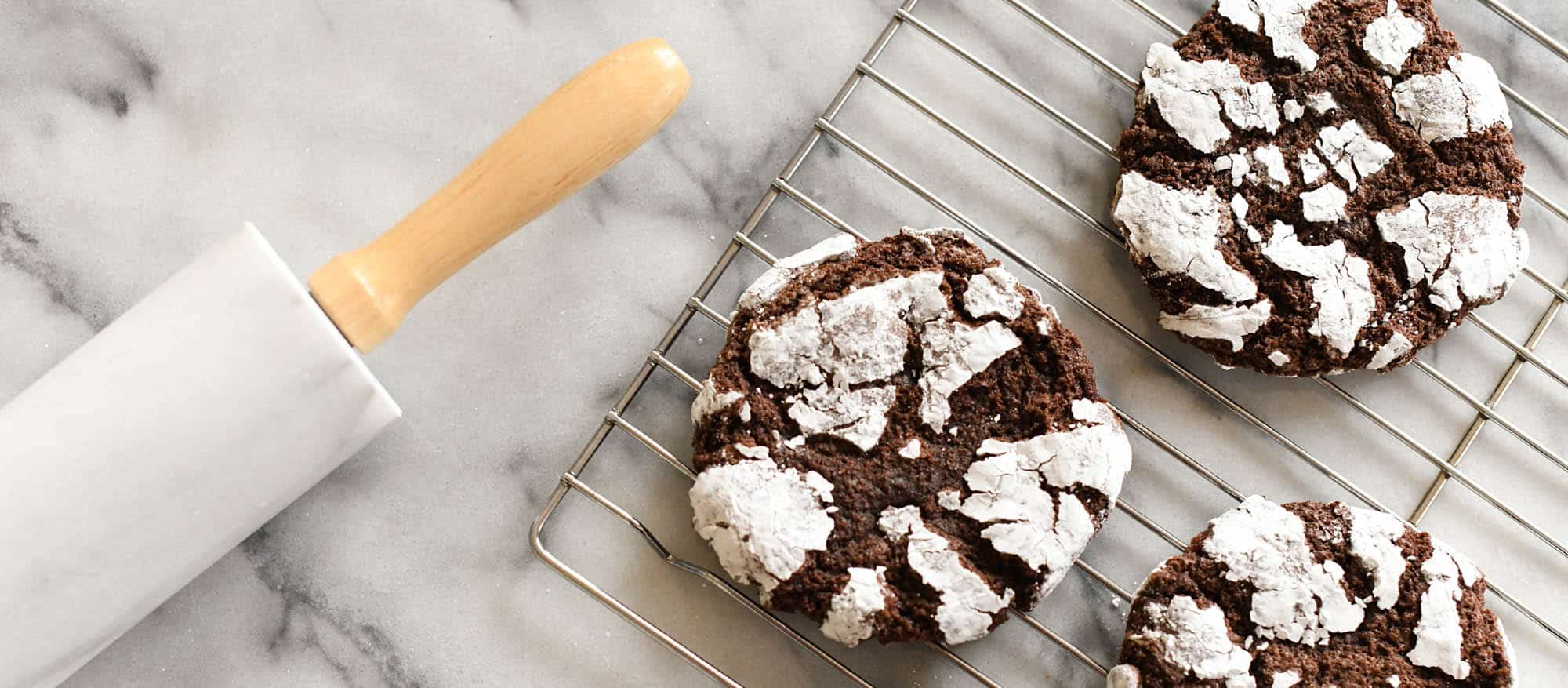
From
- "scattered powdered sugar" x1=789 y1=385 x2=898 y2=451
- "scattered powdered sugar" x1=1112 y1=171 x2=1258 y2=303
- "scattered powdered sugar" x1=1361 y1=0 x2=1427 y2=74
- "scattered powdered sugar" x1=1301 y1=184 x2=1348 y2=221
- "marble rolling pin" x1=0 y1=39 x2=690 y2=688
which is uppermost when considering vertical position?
"scattered powdered sugar" x1=1361 y1=0 x2=1427 y2=74

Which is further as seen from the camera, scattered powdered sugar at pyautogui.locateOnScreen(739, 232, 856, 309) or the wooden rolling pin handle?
scattered powdered sugar at pyautogui.locateOnScreen(739, 232, 856, 309)

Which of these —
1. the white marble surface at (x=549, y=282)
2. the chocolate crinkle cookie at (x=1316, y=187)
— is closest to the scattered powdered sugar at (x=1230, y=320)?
the chocolate crinkle cookie at (x=1316, y=187)

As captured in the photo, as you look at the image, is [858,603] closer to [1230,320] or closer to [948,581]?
[948,581]

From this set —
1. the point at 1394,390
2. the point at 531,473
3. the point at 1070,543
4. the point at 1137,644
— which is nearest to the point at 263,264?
the point at 531,473

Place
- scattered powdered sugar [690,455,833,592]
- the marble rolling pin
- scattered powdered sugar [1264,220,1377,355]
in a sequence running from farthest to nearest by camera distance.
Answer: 1. scattered powdered sugar [1264,220,1377,355]
2. scattered powdered sugar [690,455,833,592]
3. the marble rolling pin

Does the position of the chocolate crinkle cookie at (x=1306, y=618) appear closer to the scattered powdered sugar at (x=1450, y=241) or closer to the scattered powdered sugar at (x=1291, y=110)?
the scattered powdered sugar at (x=1450, y=241)

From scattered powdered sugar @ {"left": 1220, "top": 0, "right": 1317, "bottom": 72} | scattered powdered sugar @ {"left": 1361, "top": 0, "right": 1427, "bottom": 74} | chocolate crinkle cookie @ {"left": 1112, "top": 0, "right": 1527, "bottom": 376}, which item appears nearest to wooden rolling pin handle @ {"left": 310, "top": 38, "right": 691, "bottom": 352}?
chocolate crinkle cookie @ {"left": 1112, "top": 0, "right": 1527, "bottom": 376}

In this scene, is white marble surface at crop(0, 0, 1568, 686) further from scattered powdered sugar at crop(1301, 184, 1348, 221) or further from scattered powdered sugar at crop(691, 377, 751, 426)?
scattered powdered sugar at crop(1301, 184, 1348, 221)
